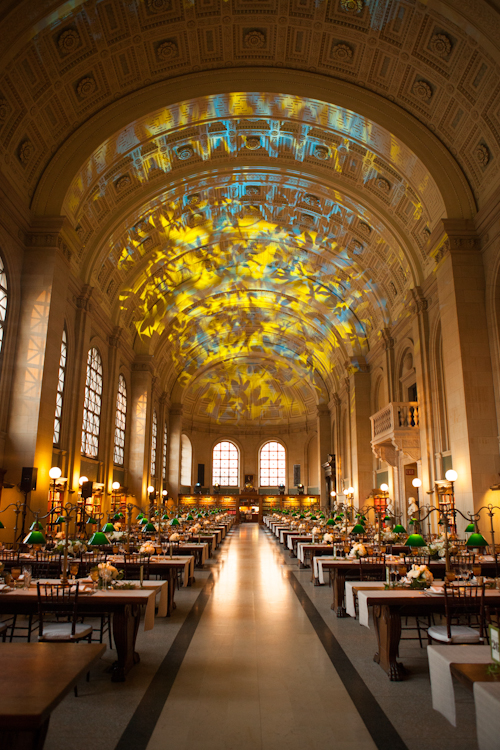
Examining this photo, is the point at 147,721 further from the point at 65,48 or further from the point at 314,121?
the point at 314,121

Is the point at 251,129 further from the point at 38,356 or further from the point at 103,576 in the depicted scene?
the point at 103,576

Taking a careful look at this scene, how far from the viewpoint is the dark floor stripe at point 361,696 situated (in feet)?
15.0

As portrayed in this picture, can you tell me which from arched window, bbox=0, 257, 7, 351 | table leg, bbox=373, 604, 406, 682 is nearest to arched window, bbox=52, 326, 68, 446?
arched window, bbox=0, 257, 7, 351

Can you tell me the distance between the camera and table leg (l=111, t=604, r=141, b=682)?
602cm

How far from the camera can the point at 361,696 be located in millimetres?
5551

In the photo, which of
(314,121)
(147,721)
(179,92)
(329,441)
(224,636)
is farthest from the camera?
(329,441)

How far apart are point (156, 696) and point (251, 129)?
62.6ft

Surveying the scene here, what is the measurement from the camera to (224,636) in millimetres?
8086

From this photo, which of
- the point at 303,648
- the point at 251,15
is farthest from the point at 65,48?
the point at 303,648

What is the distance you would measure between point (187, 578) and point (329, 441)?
3099 cm

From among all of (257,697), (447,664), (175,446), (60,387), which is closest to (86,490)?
(60,387)

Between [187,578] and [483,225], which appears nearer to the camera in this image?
[187,578]

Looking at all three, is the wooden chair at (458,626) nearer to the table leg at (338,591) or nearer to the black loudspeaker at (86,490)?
the table leg at (338,591)

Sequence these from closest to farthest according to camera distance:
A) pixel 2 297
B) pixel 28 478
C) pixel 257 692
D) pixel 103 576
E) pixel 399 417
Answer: pixel 257 692
pixel 103 576
pixel 28 478
pixel 2 297
pixel 399 417
